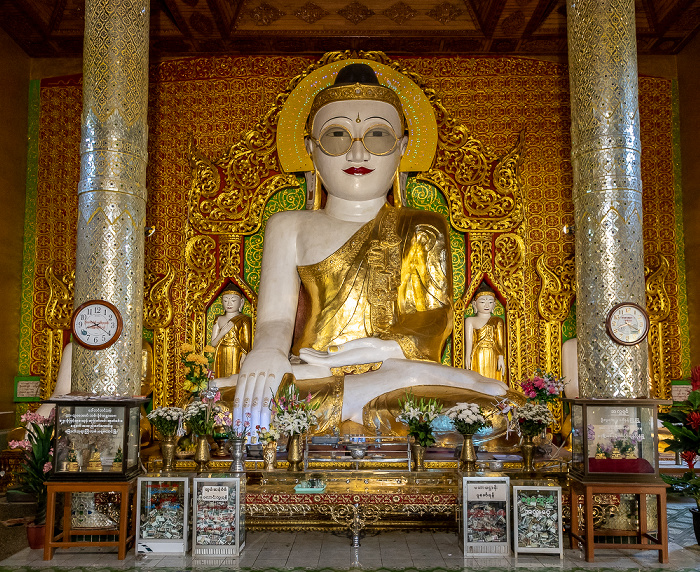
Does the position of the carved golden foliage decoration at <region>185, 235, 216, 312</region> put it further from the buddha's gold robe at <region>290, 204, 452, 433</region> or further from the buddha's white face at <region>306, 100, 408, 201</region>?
the buddha's white face at <region>306, 100, 408, 201</region>

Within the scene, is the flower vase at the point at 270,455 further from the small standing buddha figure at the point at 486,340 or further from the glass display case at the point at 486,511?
the small standing buddha figure at the point at 486,340

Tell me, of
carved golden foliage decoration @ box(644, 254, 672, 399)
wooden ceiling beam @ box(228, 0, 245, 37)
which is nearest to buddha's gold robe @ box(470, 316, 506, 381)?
carved golden foliage decoration @ box(644, 254, 672, 399)

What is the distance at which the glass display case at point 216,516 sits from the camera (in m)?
4.71

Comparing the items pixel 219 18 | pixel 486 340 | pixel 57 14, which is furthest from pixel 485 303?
pixel 57 14

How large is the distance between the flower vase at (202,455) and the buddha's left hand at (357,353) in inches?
64.0

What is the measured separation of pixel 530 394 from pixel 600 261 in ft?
3.96

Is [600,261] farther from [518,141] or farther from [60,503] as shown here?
[60,503]

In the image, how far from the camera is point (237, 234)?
326 inches

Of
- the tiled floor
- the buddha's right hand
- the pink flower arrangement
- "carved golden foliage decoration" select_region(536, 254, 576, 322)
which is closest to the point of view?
the tiled floor

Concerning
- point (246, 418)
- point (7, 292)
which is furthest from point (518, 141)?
point (7, 292)

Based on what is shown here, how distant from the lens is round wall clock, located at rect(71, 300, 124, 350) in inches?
209

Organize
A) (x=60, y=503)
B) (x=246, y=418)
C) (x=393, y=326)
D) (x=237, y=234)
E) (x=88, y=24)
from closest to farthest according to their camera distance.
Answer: (x=60, y=503)
(x=88, y=24)
(x=246, y=418)
(x=393, y=326)
(x=237, y=234)

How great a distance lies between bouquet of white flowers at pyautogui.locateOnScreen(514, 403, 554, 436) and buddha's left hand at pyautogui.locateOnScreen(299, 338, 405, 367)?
1.65m

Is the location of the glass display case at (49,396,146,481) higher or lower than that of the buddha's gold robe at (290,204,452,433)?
lower
